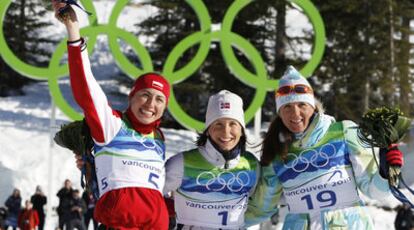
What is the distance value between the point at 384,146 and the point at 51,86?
40.2 ft

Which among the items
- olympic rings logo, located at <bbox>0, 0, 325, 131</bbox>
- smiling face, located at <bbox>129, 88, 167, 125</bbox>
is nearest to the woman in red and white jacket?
smiling face, located at <bbox>129, 88, 167, 125</bbox>

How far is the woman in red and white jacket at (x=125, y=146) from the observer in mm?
4645

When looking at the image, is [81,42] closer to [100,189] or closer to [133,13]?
[100,189]

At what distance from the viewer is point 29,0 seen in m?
30.8

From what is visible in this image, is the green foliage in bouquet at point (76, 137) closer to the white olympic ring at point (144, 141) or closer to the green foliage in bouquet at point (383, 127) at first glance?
the white olympic ring at point (144, 141)

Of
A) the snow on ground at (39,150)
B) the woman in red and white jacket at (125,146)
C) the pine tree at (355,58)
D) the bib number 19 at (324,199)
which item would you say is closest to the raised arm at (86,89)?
the woman in red and white jacket at (125,146)

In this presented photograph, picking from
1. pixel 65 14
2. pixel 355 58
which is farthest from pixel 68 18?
pixel 355 58

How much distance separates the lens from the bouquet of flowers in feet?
15.7

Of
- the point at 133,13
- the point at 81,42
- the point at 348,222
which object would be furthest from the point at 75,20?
the point at 133,13

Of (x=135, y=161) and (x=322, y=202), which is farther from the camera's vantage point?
(x=322, y=202)

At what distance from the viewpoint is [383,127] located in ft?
15.8

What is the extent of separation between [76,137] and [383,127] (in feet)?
6.44

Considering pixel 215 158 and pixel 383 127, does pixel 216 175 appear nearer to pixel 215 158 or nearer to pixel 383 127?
pixel 215 158

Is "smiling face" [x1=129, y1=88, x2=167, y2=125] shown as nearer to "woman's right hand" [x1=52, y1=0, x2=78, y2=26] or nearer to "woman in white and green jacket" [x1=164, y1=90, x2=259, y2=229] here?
"woman in white and green jacket" [x1=164, y1=90, x2=259, y2=229]
